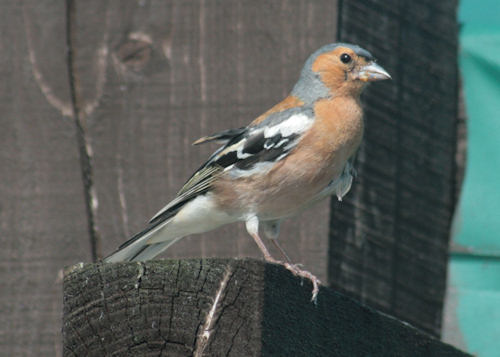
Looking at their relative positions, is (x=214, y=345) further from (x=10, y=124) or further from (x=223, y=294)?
(x=10, y=124)

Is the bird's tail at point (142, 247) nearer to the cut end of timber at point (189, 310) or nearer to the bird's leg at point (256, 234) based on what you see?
the bird's leg at point (256, 234)

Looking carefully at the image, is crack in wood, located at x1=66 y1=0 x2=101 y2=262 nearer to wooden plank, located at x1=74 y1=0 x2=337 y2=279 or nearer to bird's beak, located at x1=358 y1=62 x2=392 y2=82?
wooden plank, located at x1=74 y1=0 x2=337 y2=279

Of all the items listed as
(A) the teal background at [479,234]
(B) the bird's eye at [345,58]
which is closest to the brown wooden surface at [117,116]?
(B) the bird's eye at [345,58]

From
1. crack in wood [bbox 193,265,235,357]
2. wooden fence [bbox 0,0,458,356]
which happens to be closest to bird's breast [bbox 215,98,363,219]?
wooden fence [bbox 0,0,458,356]

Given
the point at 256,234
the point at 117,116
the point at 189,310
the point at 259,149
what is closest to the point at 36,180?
the point at 117,116

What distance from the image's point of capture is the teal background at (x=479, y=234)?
3.54 meters

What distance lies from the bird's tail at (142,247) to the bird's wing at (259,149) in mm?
97

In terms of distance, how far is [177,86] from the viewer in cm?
304

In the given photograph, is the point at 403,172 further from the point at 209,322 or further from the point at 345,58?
the point at 209,322

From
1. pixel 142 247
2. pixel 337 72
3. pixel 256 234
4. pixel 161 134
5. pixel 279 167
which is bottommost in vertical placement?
pixel 142 247

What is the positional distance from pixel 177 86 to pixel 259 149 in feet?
1.79

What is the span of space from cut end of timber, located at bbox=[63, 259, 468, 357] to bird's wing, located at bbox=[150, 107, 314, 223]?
1248 millimetres

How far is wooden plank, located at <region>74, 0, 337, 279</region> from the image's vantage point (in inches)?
118

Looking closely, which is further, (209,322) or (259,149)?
(259,149)
